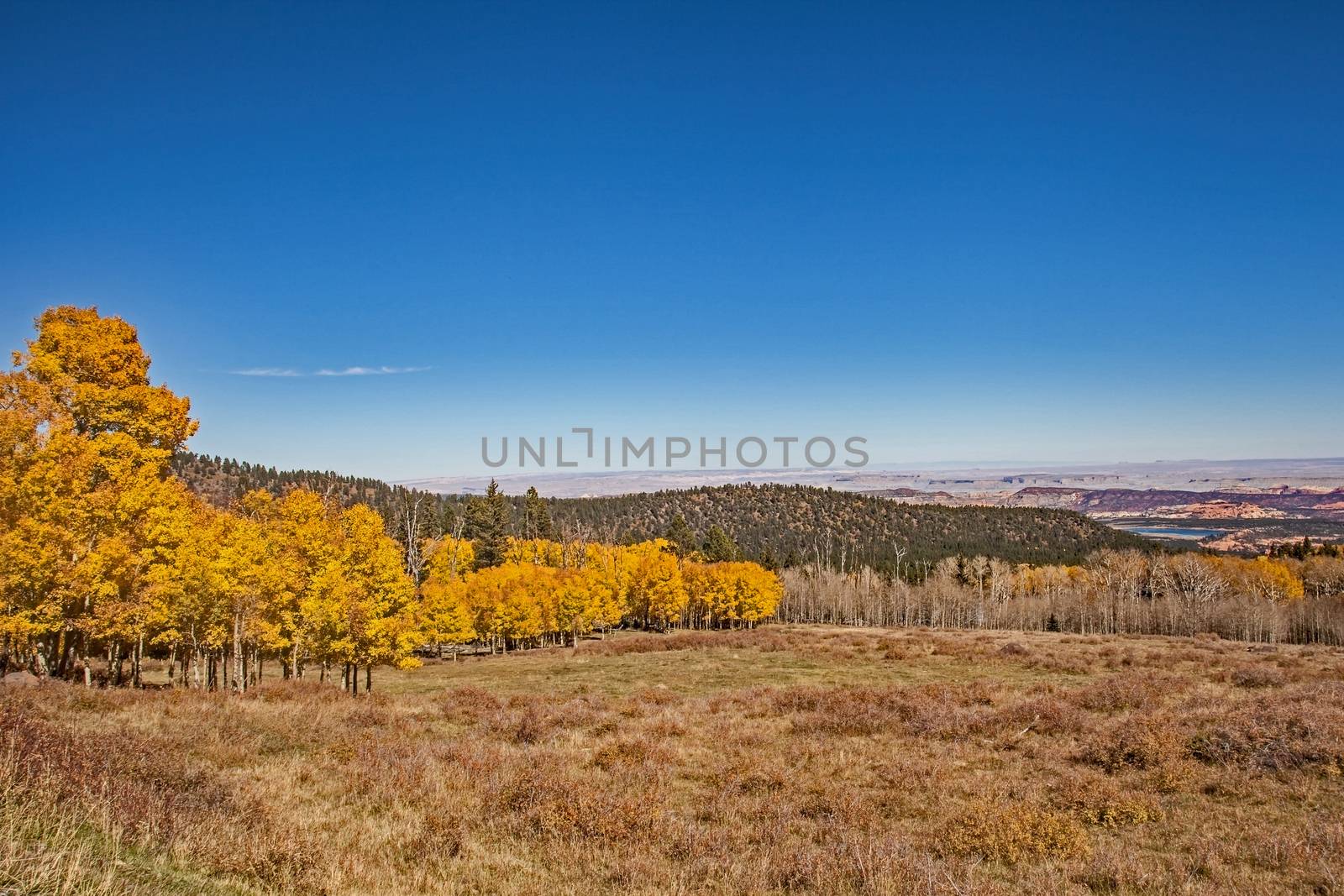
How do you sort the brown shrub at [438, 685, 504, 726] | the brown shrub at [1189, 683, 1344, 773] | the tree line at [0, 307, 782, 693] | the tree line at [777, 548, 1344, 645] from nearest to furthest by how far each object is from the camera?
1. the brown shrub at [1189, 683, 1344, 773]
2. the tree line at [0, 307, 782, 693]
3. the brown shrub at [438, 685, 504, 726]
4. the tree line at [777, 548, 1344, 645]

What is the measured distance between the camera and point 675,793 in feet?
50.5

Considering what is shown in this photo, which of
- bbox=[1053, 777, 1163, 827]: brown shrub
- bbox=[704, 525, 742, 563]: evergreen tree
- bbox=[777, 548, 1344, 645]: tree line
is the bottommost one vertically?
bbox=[777, 548, 1344, 645]: tree line

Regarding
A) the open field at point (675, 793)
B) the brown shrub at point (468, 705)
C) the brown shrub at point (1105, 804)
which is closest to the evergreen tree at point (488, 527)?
the brown shrub at point (468, 705)

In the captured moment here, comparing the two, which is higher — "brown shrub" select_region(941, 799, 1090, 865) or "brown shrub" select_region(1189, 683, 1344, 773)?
"brown shrub" select_region(941, 799, 1090, 865)

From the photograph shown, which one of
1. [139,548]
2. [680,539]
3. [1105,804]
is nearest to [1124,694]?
[1105,804]

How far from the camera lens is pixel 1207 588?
338 ft

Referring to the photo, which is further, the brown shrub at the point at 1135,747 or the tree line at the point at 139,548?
the tree line at the point at 139,548

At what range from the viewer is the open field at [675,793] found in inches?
353

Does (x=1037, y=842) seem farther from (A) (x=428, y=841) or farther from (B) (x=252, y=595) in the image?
(B) (x=252, y=595)

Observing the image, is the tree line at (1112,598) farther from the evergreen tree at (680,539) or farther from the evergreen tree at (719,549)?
the evergreen tree at (680,539)

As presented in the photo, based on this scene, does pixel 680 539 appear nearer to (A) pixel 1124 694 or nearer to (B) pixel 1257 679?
(B) pixel 1257 679

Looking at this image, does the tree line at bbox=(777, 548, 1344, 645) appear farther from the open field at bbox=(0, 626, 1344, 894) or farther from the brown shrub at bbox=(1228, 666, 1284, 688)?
the open field at bbox=(0, 626, 1344, 894)

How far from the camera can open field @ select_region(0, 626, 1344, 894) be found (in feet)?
29.5

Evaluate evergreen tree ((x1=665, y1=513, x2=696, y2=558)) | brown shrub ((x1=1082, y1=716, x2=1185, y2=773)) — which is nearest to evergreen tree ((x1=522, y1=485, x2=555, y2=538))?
evergreen tree ((x1=665, y1=513, x2=696, y2=558))
